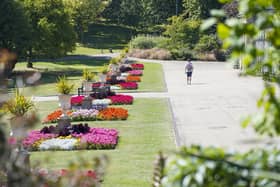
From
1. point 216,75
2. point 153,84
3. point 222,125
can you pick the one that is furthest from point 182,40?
point 222,125

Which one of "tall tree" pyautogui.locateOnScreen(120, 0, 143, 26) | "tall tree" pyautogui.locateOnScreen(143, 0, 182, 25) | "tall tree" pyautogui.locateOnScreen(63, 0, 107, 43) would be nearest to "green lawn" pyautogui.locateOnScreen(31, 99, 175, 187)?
"tall tree" pyautogui.locateOnScreen(63, 0, 107, 43)

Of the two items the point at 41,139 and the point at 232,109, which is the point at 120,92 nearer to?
the point at 232,109

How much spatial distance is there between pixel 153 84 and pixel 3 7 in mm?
14466

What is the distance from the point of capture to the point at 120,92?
30.9m

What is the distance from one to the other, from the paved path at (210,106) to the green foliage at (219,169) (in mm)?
5676

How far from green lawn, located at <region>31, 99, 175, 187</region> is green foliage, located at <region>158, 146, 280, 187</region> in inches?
184

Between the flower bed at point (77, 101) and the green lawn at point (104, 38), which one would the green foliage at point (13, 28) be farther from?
the green lawn at point (104, 38)

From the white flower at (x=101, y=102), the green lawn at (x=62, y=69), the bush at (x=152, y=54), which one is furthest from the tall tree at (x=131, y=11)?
the white flower at (x=101, y=102)

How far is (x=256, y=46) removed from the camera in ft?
9.37

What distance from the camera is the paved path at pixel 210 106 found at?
16547 mm

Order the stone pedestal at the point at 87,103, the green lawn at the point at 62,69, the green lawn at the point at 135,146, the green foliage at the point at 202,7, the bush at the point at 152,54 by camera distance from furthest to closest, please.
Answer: the green foliage at the point at 202,7 < the bush at the point at 152,54 < the green lawn at the point at 62,69 < the stone pedestal at the point at 87,103 < the green lawn at the point at 135,146

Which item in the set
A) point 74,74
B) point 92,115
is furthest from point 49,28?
point 92,115

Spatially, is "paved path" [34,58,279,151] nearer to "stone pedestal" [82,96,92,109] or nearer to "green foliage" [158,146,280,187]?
"stone pedestal" [82,96,92,109]

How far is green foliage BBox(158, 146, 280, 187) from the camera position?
2.79m
